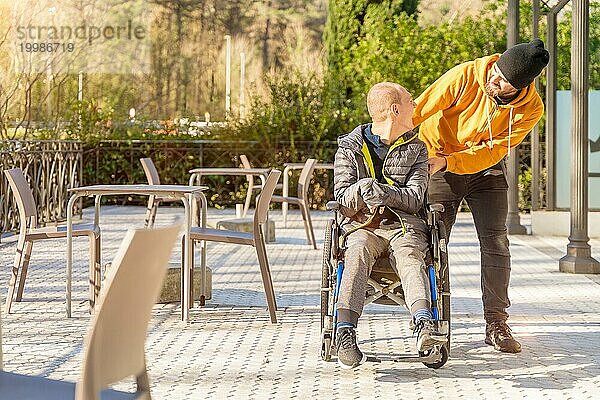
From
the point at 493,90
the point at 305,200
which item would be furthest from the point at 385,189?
the point at 305,200

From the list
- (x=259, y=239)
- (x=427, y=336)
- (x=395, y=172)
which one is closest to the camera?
(x=427, y=336)

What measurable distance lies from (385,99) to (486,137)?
1.87ft

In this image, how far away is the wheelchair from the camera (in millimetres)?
5398

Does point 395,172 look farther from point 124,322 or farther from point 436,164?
point 124,322

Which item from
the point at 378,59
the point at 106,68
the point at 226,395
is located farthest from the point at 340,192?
the point at 106,68

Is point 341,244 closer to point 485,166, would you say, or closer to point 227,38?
point 485,166

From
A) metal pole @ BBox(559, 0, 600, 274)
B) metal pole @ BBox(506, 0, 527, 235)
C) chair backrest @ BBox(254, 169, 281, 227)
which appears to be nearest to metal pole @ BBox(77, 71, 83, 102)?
metal pole @ BBox(506, 0, 527, 235)

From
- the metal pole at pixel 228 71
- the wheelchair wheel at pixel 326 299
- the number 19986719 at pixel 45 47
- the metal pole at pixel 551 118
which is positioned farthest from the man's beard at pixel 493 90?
the metal pole at pixel 228 71

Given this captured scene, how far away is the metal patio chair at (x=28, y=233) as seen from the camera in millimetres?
6941

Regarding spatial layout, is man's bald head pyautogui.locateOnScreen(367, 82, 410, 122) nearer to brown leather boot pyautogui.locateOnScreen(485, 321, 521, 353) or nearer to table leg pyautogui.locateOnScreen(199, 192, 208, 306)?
brown leather boot pyautogui.locateOnScreen(485, 321, 521, 353)

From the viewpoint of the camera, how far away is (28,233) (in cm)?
714

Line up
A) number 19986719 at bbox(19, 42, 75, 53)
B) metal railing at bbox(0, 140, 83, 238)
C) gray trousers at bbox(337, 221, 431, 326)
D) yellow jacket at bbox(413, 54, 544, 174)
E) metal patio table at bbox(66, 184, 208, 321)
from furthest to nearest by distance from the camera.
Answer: number 19986719 at bbox(19, 42, 75, 53) < metal railing at bbox(0, 140, 83, 238) < metal patio table at bbox(66, 184, 208, 321) < yellow jacket at bbox(413, 54, 544, 174) < gray trousers at bbox(337, 221, 431, 326)

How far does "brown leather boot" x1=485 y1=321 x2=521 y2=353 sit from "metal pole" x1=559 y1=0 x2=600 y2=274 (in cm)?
355

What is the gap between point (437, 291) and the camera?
5.38 m
